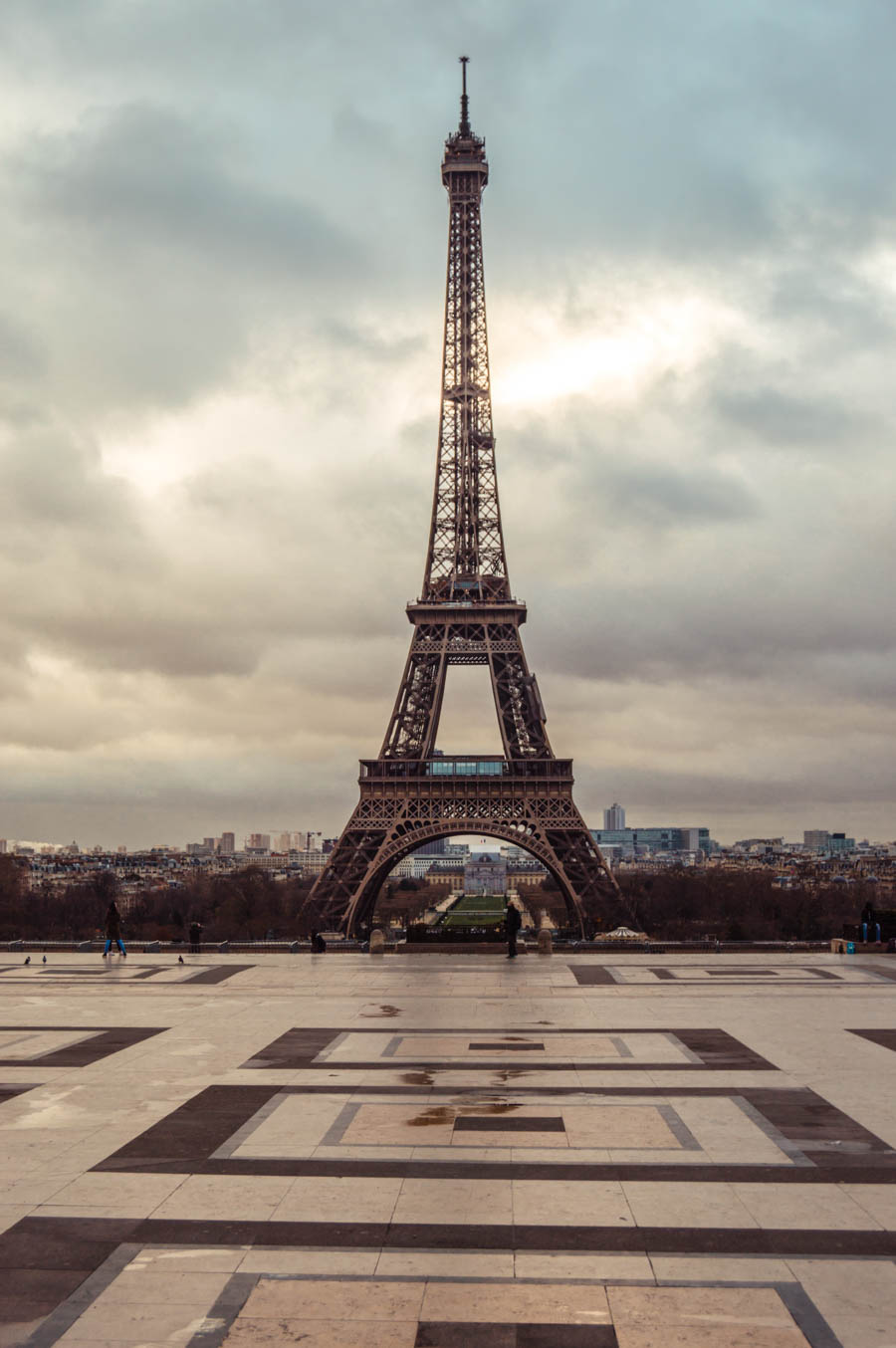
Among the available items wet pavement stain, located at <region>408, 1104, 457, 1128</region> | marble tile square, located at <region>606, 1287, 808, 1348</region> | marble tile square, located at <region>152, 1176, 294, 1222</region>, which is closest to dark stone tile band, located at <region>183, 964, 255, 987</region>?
wet pavement stain, located at <region>408, 1104, 457, 1128</region>

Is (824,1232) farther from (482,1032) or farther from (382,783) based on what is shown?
(382,783)

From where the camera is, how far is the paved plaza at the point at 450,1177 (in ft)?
29.3

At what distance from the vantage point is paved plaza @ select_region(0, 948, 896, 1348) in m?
8.93

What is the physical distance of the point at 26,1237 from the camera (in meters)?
10.5

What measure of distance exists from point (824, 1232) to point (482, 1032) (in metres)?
10.5

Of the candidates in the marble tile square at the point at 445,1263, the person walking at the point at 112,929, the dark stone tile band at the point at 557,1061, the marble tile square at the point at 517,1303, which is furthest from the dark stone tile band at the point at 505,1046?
the person walking at the point at 112,929

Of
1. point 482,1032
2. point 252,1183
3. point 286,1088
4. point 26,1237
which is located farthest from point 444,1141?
point 482,1032

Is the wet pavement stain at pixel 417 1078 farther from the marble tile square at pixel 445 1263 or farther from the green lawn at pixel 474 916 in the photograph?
the green lawn at pixel 474 916

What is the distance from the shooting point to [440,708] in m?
74.4

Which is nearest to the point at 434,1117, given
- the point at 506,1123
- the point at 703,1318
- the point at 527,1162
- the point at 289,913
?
the point at 506,1123

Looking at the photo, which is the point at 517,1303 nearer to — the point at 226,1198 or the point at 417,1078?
the point at 226,1198

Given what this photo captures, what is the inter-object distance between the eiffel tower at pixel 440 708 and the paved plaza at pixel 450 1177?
43.7 m

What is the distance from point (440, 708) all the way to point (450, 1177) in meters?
62.2

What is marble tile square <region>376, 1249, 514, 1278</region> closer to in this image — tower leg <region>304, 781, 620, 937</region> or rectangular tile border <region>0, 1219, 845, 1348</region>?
rectangular tile border <region>0, 1219, 845, 1348</region>
